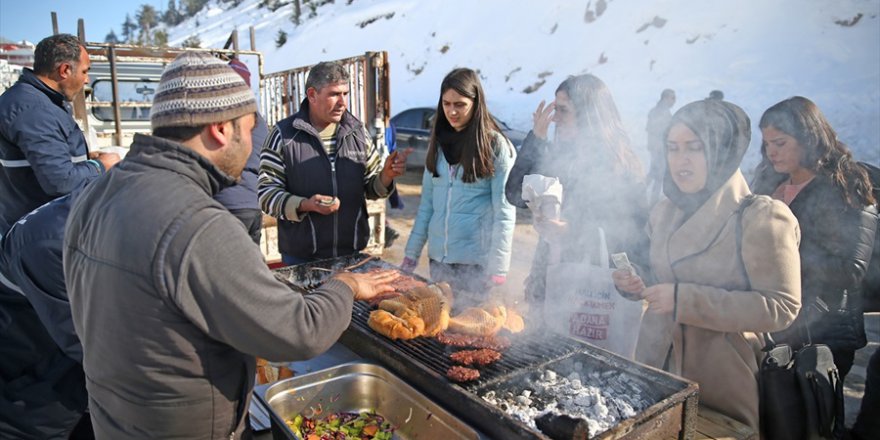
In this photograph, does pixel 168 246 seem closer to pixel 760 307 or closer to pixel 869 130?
pixel 760 307

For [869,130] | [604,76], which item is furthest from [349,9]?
[869,130]

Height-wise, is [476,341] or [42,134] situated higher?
[42,134]

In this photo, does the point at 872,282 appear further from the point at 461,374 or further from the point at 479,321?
the point at 461,374

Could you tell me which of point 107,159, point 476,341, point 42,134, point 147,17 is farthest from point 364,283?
point 147,17

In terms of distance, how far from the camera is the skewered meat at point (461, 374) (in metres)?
2.20

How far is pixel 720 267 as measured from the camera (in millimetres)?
2436

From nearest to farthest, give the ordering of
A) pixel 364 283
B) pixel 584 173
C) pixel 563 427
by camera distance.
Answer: pixel 563 427
pixel 364 283
pixel 584 173

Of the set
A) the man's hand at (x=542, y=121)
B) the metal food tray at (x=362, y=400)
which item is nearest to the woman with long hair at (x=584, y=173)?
the man's hand at (x=542, y=121)

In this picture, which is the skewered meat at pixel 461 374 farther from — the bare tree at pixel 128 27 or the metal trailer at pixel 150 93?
the bare tree at pixel 128 27

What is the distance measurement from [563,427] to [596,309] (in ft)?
4.80

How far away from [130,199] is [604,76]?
773 inches

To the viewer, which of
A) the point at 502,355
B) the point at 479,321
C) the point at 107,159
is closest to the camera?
the point at 502,355

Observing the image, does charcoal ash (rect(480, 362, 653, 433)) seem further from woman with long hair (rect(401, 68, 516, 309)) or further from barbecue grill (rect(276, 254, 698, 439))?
woman with long hair (rect(401, 68, 516, 309))

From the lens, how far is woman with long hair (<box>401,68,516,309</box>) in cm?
369
